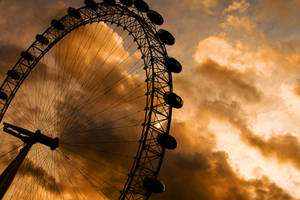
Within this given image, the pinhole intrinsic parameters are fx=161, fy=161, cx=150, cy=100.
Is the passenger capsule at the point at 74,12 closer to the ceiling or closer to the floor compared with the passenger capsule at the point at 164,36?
closer to the ceiling

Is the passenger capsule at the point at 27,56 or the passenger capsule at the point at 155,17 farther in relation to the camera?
the passenger capsule at the point at 27,56

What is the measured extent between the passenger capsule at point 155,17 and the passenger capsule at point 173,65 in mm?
4096

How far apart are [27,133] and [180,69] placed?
1645 cm

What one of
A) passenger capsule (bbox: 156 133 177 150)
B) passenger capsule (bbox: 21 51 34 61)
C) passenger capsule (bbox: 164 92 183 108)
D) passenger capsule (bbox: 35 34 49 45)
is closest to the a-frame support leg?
passenger capsule (bbox: 156 133 177 150)

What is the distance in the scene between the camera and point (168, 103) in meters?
13.4

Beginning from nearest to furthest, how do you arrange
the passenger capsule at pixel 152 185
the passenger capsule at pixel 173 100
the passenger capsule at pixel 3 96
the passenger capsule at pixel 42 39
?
the passenger capsule at pixel 152 185 → the passenger capsule at pixel 173 100 → the passenger capsule at pixel 42 39 → the passenger capsule at pixel 3 96

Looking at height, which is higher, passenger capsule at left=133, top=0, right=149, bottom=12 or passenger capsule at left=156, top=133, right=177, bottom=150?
passenger capsule at left=133, top=0, right=149, bottom=12

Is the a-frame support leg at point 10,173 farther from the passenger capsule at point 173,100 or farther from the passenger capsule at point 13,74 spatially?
the passenger capsule at point 173,100

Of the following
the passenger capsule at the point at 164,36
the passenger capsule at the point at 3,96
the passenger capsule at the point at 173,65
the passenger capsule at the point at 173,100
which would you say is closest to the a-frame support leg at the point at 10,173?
the passenger capsule at the point at 3,96

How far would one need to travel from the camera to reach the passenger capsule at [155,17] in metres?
15.8

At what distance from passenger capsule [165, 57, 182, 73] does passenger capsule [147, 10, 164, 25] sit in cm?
410

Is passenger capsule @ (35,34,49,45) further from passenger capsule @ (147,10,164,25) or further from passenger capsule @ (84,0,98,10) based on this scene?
passenger capsule @ (147,10,164,25)

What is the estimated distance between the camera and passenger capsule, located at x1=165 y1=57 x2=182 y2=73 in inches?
594

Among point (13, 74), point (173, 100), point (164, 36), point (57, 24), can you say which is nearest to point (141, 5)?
point (164, 36)
